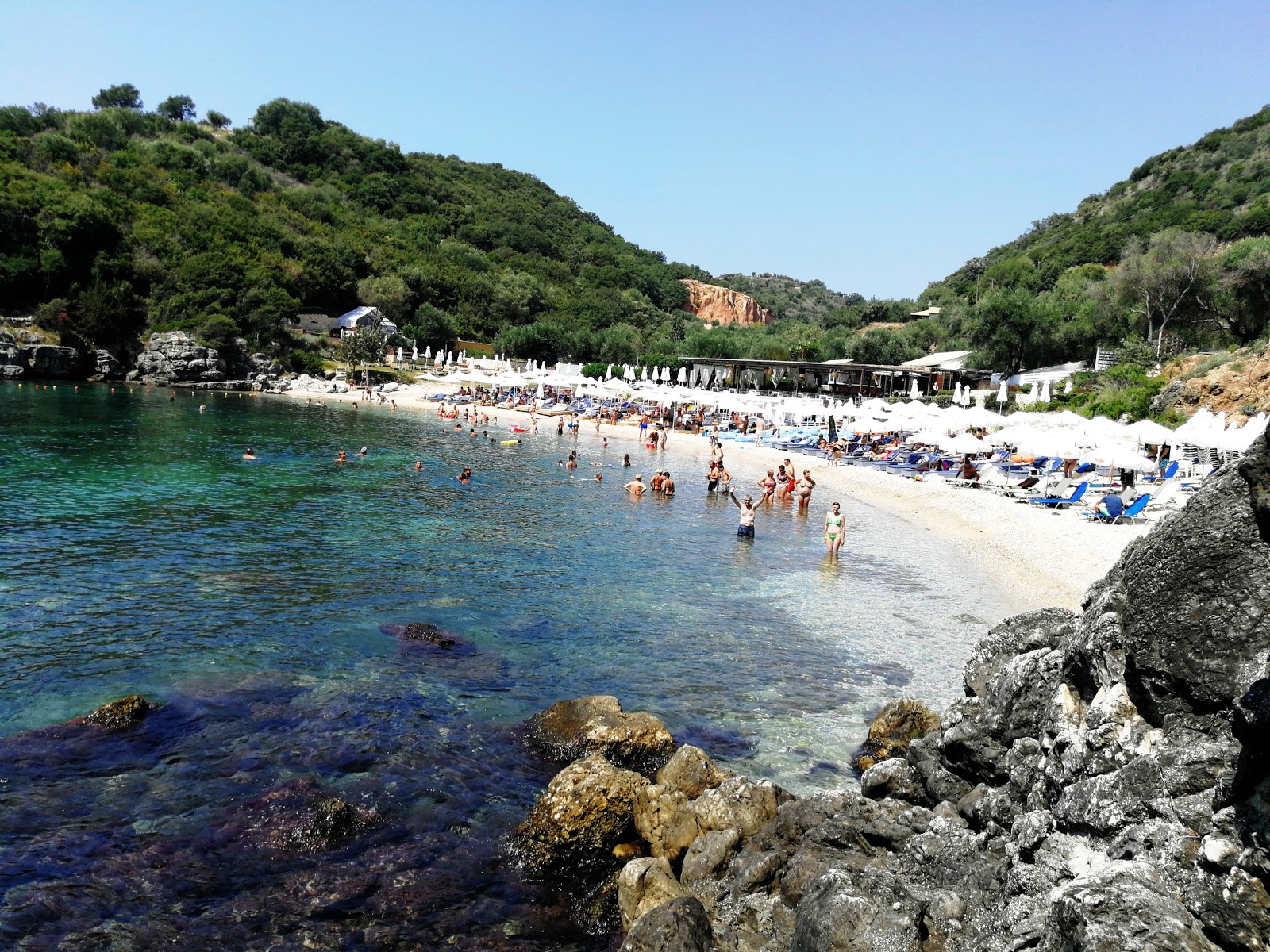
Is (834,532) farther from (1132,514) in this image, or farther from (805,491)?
(1132,514)

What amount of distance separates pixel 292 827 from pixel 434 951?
6.70 feet

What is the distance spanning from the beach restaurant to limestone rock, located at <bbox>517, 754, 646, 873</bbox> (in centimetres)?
4609

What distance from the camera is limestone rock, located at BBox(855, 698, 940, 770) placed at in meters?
8.91

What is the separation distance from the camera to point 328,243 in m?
88.1

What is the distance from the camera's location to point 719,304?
490ft

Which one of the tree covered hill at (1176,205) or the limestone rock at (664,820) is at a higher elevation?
the tree covered hill at (1176,205)

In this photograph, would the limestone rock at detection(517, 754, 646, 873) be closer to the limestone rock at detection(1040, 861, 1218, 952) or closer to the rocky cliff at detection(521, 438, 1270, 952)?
the rocky cliff at detection(521, 438, 1270, 952)

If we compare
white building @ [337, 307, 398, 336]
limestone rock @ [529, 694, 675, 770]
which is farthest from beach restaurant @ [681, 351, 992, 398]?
limestone rock @ [529, 694, 675, 770]

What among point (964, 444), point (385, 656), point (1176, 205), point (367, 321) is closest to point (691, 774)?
point (385, 656)

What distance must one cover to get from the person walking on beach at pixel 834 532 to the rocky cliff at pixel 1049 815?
12.2 m

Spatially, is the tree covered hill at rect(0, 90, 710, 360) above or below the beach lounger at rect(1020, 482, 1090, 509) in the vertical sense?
above

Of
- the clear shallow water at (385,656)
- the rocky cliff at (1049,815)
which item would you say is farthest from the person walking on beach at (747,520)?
the rocky cliff at (1049,815)

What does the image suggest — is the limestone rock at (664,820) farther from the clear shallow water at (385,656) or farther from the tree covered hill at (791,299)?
the tree covered hill at (791,299)

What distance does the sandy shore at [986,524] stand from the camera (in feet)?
54.5
